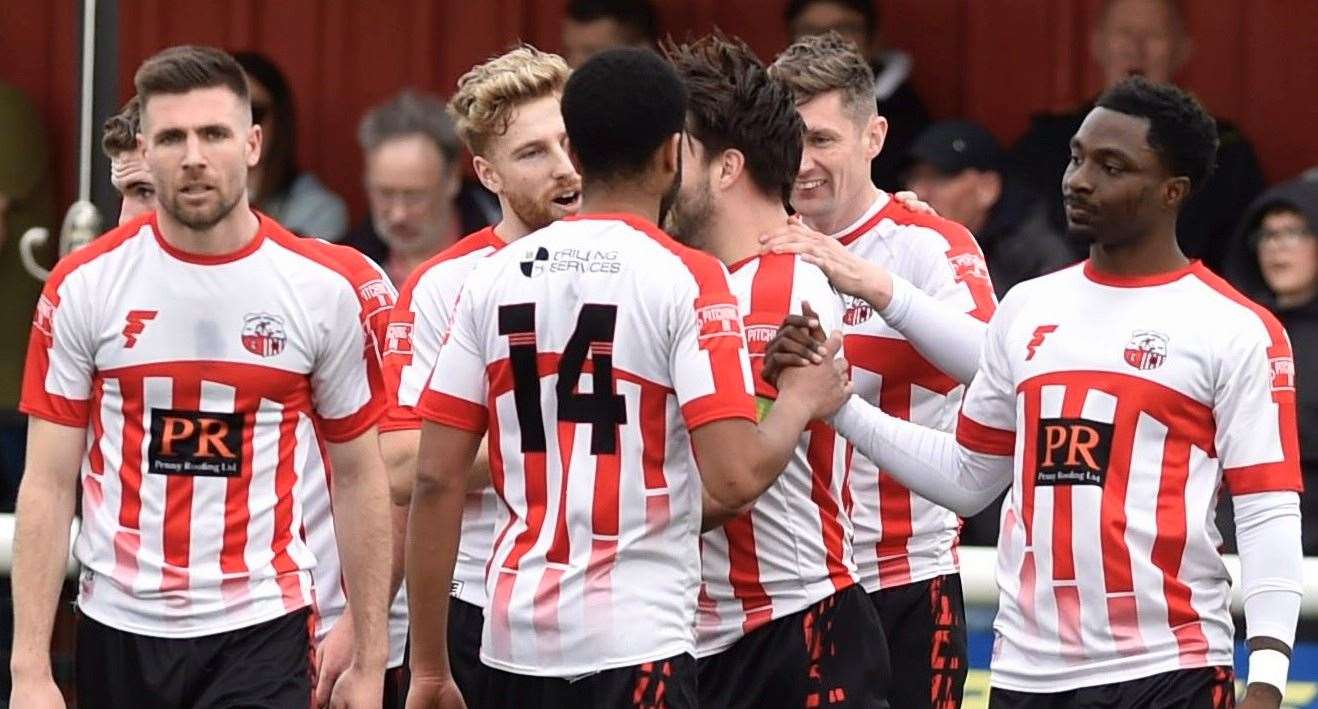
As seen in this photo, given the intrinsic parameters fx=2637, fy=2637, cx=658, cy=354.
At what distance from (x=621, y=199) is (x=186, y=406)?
44.7 inches

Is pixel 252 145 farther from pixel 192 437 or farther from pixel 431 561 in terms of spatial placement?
pixel 431 561

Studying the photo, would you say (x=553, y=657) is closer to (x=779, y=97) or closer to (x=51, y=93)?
(x=779, y=97)

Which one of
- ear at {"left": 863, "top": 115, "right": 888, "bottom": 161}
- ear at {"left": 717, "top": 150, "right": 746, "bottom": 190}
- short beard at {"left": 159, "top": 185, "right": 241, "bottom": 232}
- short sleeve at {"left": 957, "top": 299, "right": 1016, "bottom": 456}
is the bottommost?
short sleeve at {"left": 957, "top": 299, "right": 1016, "bottom": 456}

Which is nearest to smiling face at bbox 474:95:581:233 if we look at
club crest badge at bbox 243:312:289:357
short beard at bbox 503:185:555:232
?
short beard at bbox 503:185:555:232

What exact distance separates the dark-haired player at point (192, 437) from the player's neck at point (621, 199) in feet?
3.18

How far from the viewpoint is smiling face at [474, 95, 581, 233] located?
5605 mm

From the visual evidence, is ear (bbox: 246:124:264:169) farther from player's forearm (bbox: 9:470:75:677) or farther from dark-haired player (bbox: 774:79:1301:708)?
dark-haired player (bbox: 774:79:1301:708)

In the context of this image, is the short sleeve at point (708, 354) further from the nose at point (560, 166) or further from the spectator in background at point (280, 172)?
the spectator in background at point (280, 172)

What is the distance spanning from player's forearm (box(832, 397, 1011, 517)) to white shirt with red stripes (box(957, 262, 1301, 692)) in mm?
184

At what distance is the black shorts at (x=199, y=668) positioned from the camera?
5.17 m

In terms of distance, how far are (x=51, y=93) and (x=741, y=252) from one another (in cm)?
463

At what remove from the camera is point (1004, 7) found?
8.45 metres

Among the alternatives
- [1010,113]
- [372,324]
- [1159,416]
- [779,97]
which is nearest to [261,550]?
[372,324]

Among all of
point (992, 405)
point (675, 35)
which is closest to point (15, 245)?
point (675, 35)
